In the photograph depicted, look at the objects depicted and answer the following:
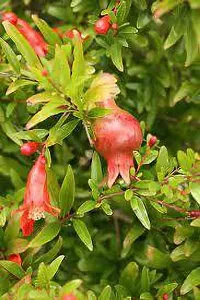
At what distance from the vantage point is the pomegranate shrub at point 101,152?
1379 mm

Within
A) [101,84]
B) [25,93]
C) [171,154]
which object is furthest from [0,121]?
[171,154]

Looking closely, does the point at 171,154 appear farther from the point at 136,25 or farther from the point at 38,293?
the point at 38,293

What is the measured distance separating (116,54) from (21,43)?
0.90ft

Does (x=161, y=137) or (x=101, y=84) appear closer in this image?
(x=101, y=84)

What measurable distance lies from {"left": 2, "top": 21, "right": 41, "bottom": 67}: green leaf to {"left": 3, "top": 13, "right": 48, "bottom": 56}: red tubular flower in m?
0.17

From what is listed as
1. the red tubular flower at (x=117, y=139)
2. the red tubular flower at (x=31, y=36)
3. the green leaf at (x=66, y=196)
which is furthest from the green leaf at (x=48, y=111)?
the red tubular flower at (x=31, y=36)

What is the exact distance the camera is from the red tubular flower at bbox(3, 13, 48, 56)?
1621 millimetres

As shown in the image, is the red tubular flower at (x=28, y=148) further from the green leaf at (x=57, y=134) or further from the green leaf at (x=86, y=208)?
the green leaf at (x=86, y=208)

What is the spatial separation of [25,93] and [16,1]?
1.88ft

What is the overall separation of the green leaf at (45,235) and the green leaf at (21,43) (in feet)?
1.27

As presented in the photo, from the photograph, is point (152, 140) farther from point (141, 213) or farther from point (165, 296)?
point (165, 296)

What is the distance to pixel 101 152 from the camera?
1.46m

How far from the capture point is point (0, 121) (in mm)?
1691

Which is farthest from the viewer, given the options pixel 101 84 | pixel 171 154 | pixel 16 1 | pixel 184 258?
pixel 16 1
